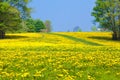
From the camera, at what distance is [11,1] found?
77.7 meters

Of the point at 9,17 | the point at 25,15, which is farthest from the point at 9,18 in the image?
the point at 25,15

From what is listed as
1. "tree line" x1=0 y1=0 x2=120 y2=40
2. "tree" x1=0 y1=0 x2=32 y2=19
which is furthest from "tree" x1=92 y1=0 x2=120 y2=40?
"tree" x1=0 y1=0 x2=32 y2=19

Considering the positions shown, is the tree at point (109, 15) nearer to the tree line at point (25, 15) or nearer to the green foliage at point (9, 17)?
the tree line at point (25, 15)

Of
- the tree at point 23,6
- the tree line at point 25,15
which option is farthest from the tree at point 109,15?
the tree at point 23,6

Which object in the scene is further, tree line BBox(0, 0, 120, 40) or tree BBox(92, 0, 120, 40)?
tree BBox(92, 0, 120, 40)

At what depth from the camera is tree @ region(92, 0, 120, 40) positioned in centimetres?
8294

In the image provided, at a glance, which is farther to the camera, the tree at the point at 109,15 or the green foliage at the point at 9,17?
the tree at the point at 109,15

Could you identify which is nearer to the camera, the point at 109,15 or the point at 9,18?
the point at 9,18

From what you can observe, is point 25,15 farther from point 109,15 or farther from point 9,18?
Result: point 109,15

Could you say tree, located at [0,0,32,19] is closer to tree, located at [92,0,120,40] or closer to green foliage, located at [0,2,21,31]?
green foliage, located at [0,2,21,31]

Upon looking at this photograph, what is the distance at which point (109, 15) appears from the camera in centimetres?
8256

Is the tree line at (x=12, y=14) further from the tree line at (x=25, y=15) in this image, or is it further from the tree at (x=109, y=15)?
the tree at (x=109, y=15)

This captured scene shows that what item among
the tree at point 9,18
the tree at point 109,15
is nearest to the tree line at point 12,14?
the tree at point 9,18

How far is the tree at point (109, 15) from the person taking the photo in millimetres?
82938
